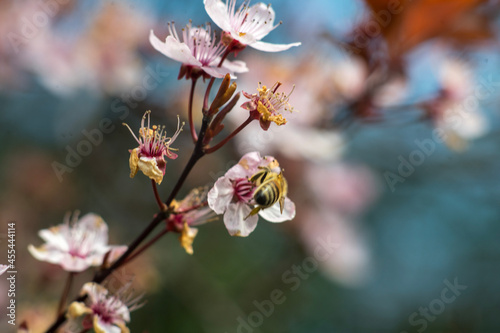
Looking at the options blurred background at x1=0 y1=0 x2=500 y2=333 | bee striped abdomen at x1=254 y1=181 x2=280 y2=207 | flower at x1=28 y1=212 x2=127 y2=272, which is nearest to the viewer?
bee striped abdomen at x1=254 y1=181 x2=280 y2=207

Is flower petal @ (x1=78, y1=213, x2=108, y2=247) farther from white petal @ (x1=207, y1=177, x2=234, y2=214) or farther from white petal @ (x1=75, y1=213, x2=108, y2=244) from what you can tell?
white petal @ (x1=207, y1=177, x2=234, y2=214)

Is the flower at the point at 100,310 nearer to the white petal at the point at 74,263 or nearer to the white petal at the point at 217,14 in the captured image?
the white petal at the point at 74,263

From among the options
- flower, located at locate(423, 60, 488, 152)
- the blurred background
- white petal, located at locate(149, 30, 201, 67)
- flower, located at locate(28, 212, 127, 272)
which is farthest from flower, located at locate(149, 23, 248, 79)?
flower, located at locate(423, 60, 488, 152)

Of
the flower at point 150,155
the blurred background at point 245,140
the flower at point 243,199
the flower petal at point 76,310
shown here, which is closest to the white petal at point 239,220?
the flower at point 243,199

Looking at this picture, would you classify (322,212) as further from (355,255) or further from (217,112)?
(217,112)

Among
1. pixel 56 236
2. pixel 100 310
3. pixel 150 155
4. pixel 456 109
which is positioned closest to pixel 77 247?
pixel 56 236

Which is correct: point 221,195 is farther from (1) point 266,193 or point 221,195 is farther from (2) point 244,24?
(2) point 244,24

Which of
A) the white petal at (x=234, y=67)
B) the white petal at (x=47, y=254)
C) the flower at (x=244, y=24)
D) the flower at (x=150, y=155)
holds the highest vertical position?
the flower at (x=244, y=24)
